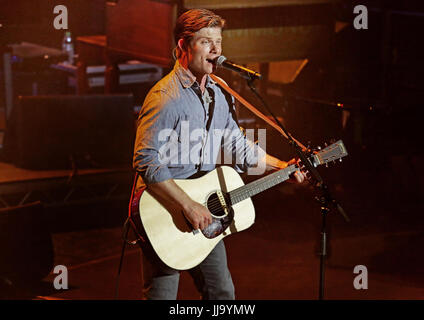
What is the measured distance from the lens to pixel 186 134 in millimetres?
3115

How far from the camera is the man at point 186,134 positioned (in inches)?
119

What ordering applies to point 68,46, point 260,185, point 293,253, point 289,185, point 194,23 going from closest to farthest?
1. point 194,23
2. point 260,185
3. point 293,253
4. point 289,185
5. point 68,46

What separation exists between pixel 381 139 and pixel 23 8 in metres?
3.21

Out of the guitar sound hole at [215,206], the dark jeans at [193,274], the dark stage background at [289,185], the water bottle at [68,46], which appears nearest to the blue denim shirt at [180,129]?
the guitar sound hole at [215,206]

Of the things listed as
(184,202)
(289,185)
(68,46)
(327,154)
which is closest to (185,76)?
(184,202)

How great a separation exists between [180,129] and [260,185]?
1.92 ft

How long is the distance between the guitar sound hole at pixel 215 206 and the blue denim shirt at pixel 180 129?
147 mm

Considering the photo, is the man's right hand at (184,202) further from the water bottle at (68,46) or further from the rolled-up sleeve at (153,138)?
the water bottle at (68,46)

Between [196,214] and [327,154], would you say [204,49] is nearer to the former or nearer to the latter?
[196,214]

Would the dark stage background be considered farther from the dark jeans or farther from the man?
the dark jeans

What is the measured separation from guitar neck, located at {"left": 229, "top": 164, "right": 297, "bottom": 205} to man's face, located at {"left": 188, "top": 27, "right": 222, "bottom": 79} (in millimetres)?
631
